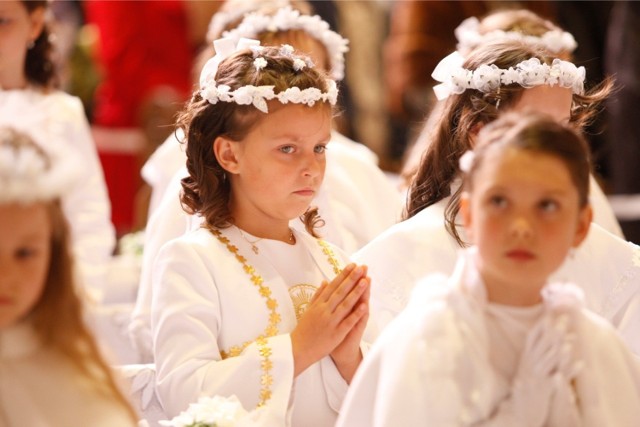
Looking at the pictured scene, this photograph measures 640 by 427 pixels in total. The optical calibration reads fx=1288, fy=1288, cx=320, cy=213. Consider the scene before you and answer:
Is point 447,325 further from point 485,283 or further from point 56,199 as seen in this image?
point 56,199

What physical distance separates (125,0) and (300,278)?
411cm

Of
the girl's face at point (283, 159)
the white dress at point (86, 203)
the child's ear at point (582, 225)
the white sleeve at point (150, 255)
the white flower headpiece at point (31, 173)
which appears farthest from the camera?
the white dress at point (86, 203)

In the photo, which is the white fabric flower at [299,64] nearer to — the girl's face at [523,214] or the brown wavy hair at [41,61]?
the girl's face at [523,214]

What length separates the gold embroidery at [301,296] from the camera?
10.2 feet

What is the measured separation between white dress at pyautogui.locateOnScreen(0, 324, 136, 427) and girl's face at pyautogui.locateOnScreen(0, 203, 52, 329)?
54mm

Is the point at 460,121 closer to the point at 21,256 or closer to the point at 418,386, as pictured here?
the point at 418,386

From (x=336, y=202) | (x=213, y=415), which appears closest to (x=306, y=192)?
(x=213, y=415)

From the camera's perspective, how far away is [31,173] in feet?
7.36

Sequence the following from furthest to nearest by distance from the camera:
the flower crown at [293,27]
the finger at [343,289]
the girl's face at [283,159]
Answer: the flower crown at [293,27] < the girl's face at [283,159] < the finger at [343,289]

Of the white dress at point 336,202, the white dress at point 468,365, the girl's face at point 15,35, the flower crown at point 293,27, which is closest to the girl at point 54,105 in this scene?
the girl's face at point 15,35

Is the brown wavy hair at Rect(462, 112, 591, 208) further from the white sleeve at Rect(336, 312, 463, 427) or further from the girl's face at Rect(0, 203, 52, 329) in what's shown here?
the girl's face at Rect(0, 203, 52, 329)

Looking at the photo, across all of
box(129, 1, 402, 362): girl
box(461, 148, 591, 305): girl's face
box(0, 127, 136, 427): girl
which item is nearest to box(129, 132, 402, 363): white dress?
box(129, 1, 402, 362): girl

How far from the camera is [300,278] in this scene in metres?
3.15

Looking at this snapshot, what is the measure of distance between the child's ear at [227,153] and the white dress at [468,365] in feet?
2.72
